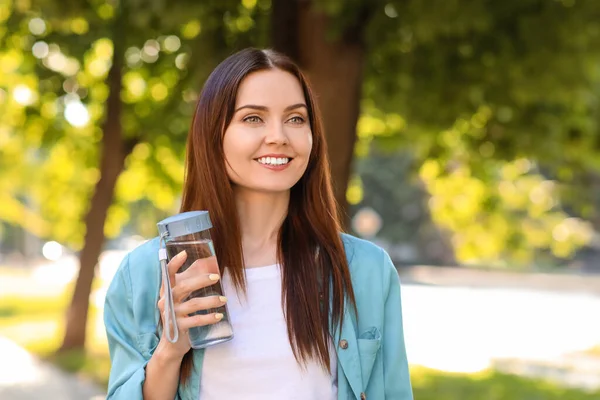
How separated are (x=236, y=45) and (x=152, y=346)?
5662 millimetres

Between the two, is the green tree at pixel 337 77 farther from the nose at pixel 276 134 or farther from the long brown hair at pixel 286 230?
the nose at pixel 276 134

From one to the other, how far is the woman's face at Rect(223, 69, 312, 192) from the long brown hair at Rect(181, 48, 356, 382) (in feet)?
0.10

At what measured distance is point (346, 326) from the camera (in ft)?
7.71

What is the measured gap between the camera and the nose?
7.56 ft

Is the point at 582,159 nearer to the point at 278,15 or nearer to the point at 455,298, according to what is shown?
the point at 278,15

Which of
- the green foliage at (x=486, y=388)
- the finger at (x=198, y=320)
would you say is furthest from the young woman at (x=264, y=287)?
the green foliage at (x=486, y=388)

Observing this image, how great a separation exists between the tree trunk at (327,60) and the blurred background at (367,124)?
0.01m

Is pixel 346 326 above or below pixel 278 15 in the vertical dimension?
below

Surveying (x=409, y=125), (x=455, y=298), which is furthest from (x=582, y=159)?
(x=455, y=298)

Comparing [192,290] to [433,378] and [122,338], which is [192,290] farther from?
[433,378]

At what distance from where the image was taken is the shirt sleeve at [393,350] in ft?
7.73

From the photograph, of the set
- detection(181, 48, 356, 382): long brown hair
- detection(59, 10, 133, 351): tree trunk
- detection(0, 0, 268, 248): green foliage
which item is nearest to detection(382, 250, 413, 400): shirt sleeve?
detection(181, 48, 356, 382): long brown hair

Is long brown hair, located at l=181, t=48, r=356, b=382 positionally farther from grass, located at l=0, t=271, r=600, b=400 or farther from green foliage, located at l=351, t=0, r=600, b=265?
grass, located at l=0, t=271, r=600, b=400

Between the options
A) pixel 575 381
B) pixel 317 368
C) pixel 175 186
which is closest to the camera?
pixel 317 368
